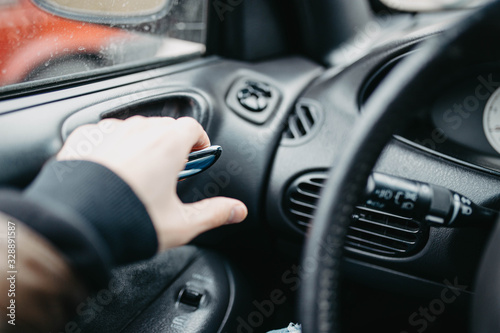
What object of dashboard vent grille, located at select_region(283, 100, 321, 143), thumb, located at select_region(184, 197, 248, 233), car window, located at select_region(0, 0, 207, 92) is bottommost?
dashboard vent grille, located at select_region(283, 100, 321, 143)

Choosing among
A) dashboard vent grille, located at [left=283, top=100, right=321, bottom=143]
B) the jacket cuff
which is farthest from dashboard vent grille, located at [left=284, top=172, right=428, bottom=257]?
the jacket cuff

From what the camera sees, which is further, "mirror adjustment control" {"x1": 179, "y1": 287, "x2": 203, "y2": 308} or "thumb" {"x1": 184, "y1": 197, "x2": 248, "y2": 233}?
"mirror adjustment control" {"x1": 179, "y1": 287, "x2": 203, "y2": 308}

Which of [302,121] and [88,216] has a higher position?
[88,216]

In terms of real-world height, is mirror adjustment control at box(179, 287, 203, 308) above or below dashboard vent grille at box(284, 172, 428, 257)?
below

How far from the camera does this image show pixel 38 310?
0.55 metres

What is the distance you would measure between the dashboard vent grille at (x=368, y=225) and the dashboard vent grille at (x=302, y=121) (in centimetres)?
14

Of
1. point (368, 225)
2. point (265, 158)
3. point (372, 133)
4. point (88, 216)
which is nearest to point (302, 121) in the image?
point (265, 158)

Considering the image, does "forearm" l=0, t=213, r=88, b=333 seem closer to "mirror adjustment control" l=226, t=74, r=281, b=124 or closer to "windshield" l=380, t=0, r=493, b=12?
"mirror adjustment control" l=226, t=74, r=281, b=124

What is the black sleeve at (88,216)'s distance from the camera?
52 cm

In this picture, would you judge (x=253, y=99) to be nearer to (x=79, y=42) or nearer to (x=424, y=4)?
(x=79, y=42)

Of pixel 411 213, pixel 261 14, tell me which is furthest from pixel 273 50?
pixel 411 213

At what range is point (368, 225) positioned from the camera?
1217mm

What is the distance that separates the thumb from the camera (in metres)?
0.63

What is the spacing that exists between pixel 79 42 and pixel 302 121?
68 cm
